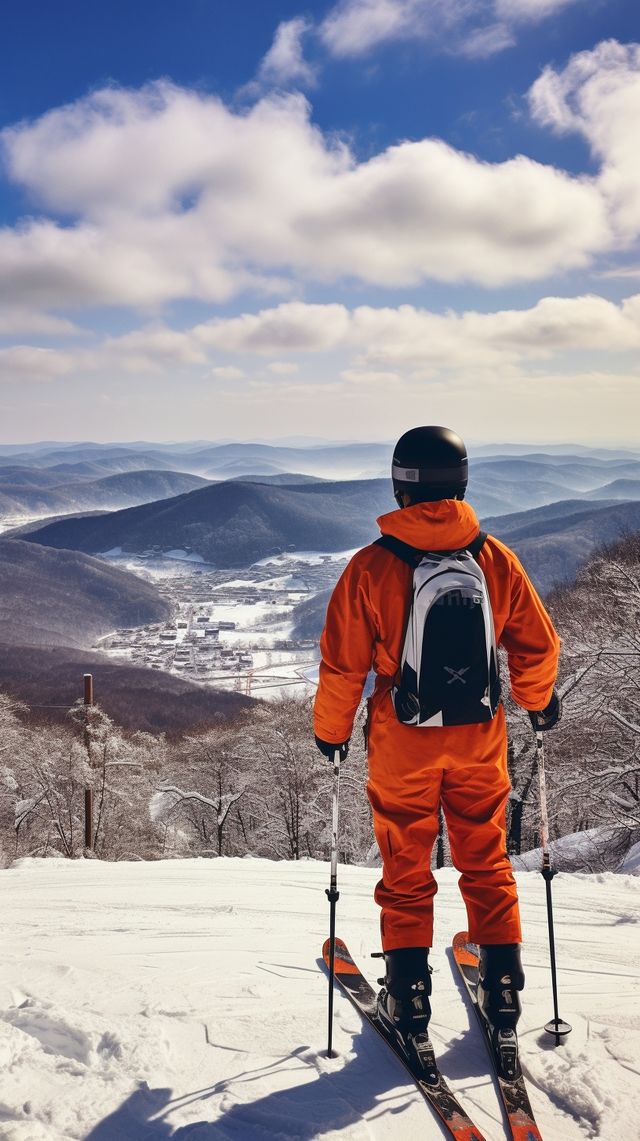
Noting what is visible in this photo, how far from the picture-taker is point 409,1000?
2.96m

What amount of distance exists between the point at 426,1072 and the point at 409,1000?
267mm

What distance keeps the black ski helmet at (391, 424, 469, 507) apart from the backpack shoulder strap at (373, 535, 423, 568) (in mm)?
255

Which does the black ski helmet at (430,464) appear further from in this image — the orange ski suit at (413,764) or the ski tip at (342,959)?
the ski tip at (342,959)

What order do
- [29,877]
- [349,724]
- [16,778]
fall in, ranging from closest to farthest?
[349,724] < [29,877] < [16,778]

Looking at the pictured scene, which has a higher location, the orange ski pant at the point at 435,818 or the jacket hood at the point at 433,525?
the jacket hood at the point at 433,525

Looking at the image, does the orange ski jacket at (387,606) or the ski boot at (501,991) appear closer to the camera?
the ski boot at (501,991)

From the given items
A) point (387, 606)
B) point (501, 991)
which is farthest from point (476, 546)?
point (501, 991)

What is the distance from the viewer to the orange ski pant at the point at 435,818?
9.70 feet

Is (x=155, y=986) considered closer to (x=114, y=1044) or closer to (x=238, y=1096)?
(x=114, y=1044)

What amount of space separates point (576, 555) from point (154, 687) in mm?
92323

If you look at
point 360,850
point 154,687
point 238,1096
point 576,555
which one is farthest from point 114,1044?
point 576,555

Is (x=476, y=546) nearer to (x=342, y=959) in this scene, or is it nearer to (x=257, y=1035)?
(x=257, y=1035)

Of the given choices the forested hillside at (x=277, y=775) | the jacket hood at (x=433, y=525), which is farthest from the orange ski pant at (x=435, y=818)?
the forested hillside at (x=277, y=775)

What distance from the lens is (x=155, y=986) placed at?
11.8 feet
